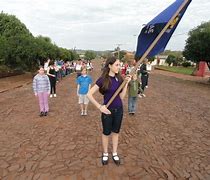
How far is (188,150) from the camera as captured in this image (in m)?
6.07

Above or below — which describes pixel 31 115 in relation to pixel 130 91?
below

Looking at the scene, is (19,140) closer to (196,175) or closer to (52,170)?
(52,170)

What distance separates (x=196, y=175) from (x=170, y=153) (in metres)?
1.03

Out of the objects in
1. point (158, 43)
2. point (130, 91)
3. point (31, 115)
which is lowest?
point (31, 115)

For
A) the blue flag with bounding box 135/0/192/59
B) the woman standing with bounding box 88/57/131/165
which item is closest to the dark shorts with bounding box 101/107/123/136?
the woman standing with bounding box 88/57/131/165

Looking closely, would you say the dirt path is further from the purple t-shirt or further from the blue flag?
the blue flag

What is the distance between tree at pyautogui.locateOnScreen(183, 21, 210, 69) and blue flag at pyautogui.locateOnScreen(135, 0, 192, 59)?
21.7 meters

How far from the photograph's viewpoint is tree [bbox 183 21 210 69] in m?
25.3

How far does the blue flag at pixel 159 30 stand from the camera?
4.59 metres

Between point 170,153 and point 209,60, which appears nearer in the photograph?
point 170,153

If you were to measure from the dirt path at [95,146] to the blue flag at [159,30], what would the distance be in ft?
6.67

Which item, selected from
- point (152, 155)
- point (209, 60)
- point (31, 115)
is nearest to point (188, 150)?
point (152, 155)

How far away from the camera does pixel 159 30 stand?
4.67 metres

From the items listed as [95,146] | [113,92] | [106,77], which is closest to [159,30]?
[106,77]
